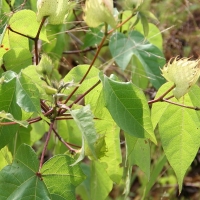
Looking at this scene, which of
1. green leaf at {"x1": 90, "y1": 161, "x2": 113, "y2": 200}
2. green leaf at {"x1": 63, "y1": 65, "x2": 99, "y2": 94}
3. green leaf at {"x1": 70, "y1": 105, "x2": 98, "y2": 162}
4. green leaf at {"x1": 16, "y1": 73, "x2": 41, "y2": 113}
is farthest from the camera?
green leaf at {"x1": 90, "y1": 161, "x2": 113, "y2": 200}

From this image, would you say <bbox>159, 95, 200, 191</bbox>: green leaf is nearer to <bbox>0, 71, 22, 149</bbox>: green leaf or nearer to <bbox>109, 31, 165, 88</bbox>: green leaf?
<bbox>0, 71, 22, 149</bbox>: green leaf

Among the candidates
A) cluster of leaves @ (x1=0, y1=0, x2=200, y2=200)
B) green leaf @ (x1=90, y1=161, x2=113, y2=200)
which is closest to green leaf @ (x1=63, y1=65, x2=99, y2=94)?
cluster of leaves @ (x1=0, y1=0, x2=200, y2=200)

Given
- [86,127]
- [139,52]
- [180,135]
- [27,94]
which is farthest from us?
[139,52]

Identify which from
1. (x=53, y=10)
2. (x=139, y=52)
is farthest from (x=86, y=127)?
(x=139, y=52)

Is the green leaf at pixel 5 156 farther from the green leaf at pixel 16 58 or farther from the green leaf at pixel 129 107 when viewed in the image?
the green leaf at pixel 129 107

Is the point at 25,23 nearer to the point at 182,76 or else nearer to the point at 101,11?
the point at 101,11

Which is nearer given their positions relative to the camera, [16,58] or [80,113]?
[80,113]

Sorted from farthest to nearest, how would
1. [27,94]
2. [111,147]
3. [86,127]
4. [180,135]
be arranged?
[111,147]
[180,135]
[27,94]
[86,127]
